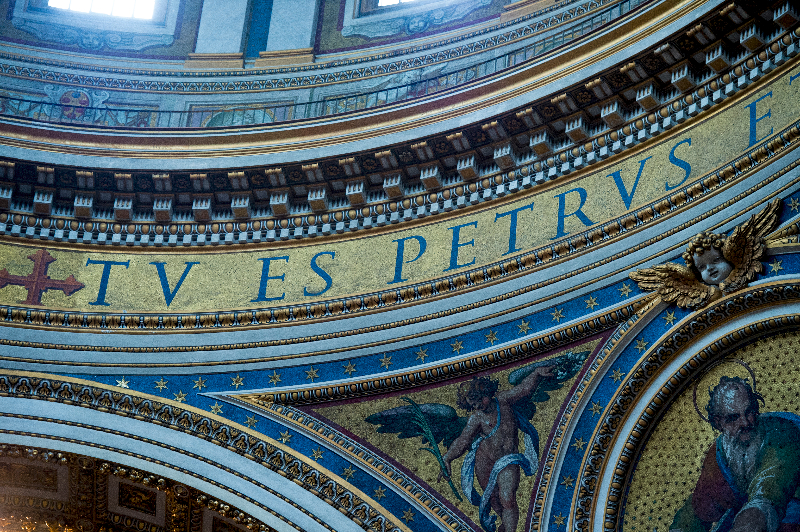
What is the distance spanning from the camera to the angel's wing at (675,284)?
37.8 feet

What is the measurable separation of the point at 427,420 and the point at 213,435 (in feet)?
7.40

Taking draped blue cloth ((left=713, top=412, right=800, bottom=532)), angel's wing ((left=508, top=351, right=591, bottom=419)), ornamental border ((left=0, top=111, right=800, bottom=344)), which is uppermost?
ornamental border ((left=0, top=111, right=800, bottom=344))

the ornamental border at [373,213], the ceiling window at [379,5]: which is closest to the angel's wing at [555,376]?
the ornamental border at [373,213]

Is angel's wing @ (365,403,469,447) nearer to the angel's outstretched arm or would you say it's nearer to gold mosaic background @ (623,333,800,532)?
the angel's outstretched arm

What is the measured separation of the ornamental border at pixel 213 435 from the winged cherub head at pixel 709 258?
3.81 m

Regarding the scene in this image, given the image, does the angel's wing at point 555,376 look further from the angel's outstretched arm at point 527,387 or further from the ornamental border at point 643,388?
the ornamental border at point 643,388

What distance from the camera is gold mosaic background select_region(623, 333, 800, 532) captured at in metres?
10.9

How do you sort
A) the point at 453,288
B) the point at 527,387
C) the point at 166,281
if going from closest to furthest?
1. the point at 527,387
2. the point at 453,288
3. the point at 166,281

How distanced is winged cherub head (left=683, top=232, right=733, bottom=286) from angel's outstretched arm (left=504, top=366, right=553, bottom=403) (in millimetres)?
1802

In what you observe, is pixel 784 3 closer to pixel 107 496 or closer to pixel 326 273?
pixel 326 273

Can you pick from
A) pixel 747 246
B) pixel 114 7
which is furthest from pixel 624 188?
pixel 114 7

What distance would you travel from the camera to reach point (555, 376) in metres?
12.2

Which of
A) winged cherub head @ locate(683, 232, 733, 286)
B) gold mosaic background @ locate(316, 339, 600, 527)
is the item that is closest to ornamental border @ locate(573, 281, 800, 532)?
winged cherub head @ locate(683, 232, 733, 286)

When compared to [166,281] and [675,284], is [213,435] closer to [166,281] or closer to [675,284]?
[166,281]
